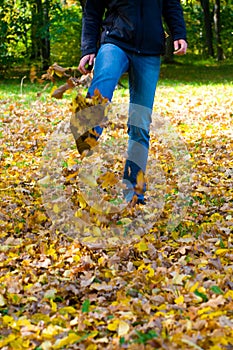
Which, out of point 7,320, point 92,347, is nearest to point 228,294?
point 92,347

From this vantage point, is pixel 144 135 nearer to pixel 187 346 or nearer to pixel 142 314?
pixel 142 314

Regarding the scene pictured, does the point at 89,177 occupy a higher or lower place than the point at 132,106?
lower

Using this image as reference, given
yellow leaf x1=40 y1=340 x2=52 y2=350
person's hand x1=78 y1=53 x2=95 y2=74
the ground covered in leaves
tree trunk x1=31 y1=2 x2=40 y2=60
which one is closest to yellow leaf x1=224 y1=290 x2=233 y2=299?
the ground covered in leaves

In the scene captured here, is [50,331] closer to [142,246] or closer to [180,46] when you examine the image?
[142,246]

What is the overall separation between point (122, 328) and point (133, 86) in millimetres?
1991

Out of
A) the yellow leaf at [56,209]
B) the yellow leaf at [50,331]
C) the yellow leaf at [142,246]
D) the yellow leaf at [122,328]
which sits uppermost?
the yellow leaf at [122,328]

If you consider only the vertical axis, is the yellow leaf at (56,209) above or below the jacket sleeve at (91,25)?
below

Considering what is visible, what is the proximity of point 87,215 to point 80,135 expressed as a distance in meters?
0.60

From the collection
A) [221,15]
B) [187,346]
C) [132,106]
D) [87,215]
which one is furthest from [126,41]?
[221,15]

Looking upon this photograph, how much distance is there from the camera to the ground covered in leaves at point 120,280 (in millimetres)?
2449

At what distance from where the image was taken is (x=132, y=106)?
13.4 feet

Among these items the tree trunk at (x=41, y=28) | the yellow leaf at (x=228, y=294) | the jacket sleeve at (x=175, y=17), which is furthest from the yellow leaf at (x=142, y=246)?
the tree trunk at (x=41, y=28)

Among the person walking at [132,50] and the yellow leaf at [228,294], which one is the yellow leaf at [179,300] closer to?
the yellow leaf at [228,294]

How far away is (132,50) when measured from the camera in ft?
12.4
